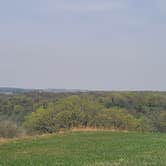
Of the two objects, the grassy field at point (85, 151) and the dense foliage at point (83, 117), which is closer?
the grassy field at point (85, 151)

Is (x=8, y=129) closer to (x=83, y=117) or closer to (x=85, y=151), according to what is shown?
(x=83, y=117)

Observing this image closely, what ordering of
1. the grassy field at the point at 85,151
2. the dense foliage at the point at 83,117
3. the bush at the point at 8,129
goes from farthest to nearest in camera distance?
the bush at the point at 8,129, the dense foliage at the point at 83,117, the grassy field at the point at 85,151

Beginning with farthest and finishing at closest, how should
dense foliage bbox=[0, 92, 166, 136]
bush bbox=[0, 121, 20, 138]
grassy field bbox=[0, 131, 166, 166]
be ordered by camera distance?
bush bbox=[0, 121, 20, 138], dense foliage bbox=[0, 92, 166, 136], grassy field bbox=[0, 131, 166, 166]

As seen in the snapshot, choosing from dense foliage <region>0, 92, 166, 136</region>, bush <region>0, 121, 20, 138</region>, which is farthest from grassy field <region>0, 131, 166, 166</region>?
bush <region>0, 121, 20, 138</region>

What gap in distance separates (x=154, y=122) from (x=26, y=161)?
31971mm

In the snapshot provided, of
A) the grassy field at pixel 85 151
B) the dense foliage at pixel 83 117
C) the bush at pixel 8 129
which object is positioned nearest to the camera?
the grassy field at pixel 85 151

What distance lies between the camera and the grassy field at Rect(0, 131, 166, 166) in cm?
1248

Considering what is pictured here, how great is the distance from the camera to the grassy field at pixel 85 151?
40.9 feet

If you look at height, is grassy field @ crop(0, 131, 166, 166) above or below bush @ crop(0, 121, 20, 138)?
above

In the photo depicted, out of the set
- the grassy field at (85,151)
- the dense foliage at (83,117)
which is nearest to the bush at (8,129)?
the dense foliage at (83,117)

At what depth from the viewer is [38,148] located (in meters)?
16.1

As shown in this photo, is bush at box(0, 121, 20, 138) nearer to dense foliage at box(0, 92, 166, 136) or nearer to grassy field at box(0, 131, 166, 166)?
dense foliage at box(0, 92, 166, 136)

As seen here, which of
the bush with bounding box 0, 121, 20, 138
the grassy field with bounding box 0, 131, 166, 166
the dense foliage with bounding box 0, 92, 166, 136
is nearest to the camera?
the grassy field with bounding box 0, 131, 166, 166

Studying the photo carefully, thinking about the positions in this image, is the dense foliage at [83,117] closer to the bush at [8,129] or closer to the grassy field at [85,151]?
the bush at [8,129]
